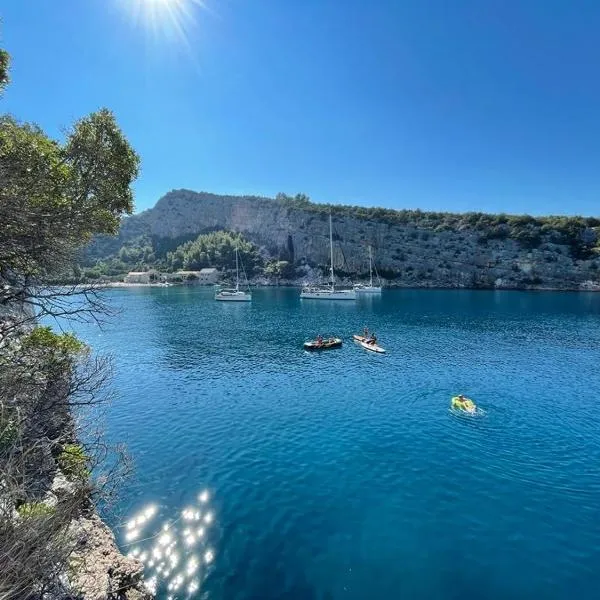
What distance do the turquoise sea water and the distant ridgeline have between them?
91.8 metres

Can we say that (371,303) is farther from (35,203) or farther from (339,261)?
(35,203)

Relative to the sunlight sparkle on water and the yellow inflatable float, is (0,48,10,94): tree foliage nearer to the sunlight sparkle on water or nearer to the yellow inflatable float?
the sunlight sparkle on water

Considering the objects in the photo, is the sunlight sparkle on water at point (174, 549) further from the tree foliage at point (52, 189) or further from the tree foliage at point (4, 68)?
the tree foliage at point (4, 68)

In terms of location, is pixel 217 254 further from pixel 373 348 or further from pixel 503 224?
pixel 373 348

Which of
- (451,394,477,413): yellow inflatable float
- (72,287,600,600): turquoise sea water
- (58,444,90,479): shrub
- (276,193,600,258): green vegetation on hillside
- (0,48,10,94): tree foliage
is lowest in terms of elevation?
(72,287,600,600): turquoise sea water

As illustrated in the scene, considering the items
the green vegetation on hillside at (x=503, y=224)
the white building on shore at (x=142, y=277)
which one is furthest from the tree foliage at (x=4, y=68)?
the white building on shore at (x=142, y=277)

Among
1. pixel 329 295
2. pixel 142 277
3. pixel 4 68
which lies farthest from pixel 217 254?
pixel 4 68

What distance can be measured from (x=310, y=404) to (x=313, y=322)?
112 feet

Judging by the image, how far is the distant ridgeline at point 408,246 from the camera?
120m

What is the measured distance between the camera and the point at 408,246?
138m

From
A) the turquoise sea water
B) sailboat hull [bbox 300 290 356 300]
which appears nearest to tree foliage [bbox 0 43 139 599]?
the turquoise sea water

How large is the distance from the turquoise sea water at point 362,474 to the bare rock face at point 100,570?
3.66ft

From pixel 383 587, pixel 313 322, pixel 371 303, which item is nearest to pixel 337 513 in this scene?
pixel 383 587

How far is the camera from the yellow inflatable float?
2453cm
